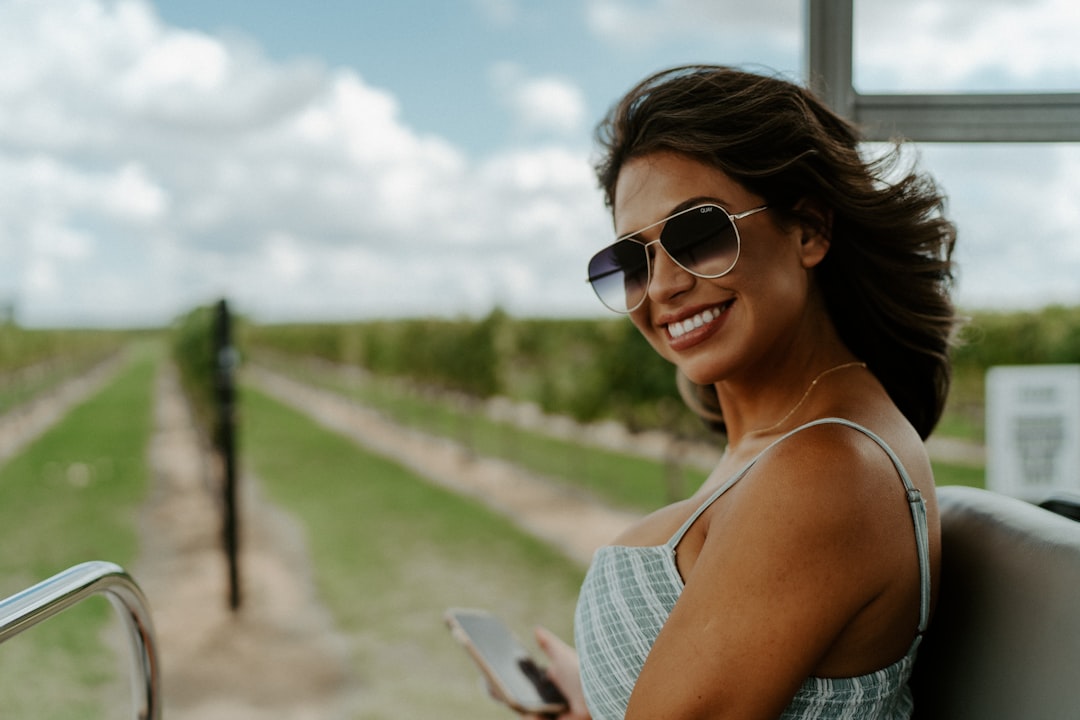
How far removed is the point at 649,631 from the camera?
0.75 meters

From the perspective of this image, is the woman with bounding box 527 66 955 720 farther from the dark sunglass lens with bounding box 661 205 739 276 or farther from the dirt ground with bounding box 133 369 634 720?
the dirt ground with bounding box 133 369 634 720

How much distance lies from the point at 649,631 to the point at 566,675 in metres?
0.37

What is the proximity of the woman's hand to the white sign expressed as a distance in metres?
1.14

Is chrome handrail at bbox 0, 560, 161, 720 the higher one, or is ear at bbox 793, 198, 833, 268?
ear at bbox 793, 198, 833, 268

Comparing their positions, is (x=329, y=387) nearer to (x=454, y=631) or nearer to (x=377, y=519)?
(x=377, y=519)

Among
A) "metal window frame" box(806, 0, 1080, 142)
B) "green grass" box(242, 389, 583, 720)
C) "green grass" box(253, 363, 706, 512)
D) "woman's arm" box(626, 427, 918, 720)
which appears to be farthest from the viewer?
"green grass" box(253, 363, 706, 512)

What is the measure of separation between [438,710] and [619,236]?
11.3 feet

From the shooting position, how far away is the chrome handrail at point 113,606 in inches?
32.5

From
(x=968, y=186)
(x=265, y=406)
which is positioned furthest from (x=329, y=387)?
(x=968, y=186)

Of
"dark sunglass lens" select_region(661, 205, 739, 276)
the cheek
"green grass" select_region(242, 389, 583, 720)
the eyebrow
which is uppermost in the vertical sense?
the eyebrow

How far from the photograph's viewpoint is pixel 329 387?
24.4 m

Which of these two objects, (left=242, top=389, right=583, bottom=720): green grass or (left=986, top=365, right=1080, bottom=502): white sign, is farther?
(left=242, top=389, right=583, bottom=720): green grass

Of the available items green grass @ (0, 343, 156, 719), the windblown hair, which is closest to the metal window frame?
the windblown hair

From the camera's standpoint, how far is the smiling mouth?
2.61 ft
